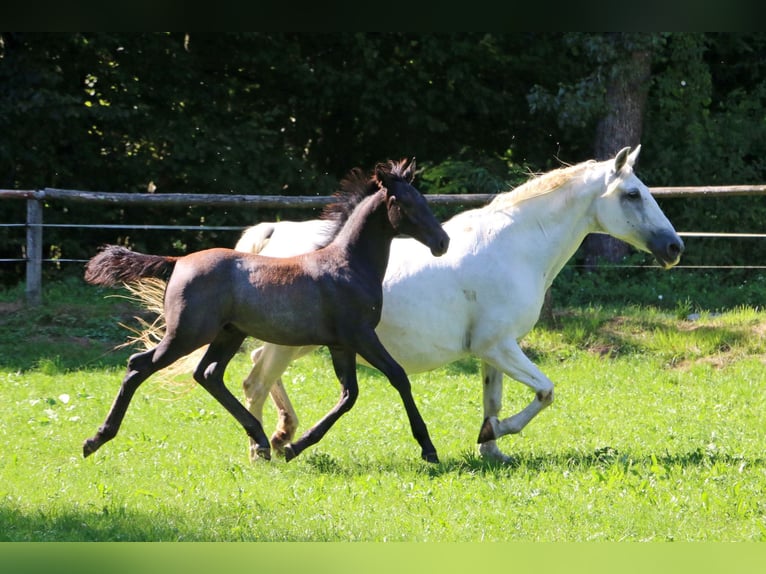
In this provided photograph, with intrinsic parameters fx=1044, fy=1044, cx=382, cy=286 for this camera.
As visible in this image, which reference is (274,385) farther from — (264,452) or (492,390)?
(492,390)

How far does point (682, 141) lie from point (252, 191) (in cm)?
728

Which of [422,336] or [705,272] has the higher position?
[422,336]

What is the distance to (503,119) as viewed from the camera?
1800 centimetres

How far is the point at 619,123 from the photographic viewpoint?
16.5 m

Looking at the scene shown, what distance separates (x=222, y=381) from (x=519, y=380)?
1.95m

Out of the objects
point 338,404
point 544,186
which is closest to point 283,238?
point 338,404

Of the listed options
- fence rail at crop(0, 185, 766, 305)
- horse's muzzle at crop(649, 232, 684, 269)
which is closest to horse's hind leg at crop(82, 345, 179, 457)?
horse's muzzle at crop(649, 232, 684, 269)

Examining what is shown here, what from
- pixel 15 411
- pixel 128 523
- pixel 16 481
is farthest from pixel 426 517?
pixel 15 411

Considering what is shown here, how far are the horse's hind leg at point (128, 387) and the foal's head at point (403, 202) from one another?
5.10ft

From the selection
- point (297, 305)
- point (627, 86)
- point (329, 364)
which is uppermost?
point (627, 86)

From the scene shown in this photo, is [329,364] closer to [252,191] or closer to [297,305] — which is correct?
[297,305]

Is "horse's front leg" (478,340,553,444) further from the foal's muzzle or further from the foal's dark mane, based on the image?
the foal's dark mane
